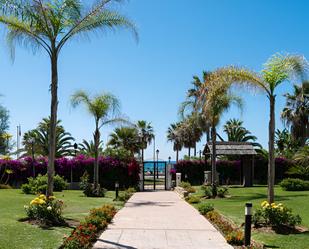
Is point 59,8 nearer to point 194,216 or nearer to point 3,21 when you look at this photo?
point 3,21

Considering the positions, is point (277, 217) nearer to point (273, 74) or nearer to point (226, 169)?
point (273, 74)

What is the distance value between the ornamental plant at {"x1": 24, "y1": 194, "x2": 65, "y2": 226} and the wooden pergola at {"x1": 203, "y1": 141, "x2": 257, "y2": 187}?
24.3 meters

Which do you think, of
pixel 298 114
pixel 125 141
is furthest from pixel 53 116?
pixel 125 141

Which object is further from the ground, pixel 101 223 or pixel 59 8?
pixel 59 8

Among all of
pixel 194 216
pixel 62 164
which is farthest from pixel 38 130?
pixel 194 216

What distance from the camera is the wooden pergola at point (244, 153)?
36625 mm

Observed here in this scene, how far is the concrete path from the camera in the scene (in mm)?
10648

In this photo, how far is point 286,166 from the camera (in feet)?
138

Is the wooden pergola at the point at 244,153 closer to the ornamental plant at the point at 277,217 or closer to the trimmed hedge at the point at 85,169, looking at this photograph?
the trimmed hedge at the point at 85,169

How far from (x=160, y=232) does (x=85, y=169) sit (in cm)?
2428

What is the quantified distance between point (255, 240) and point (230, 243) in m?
0.63

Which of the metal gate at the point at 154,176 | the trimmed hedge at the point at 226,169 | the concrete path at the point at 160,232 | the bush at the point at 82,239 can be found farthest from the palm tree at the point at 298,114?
the bush at the point at 82,239

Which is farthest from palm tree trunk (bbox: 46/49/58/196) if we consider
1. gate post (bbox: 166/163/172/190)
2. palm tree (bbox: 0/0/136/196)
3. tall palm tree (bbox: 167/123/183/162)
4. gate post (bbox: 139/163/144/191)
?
tall palm tree (bbox: 167/123/183/162)

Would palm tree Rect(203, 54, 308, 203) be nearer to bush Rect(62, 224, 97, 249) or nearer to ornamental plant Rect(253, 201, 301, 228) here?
ornamental plant Rect(253, 201, 301, 228)
